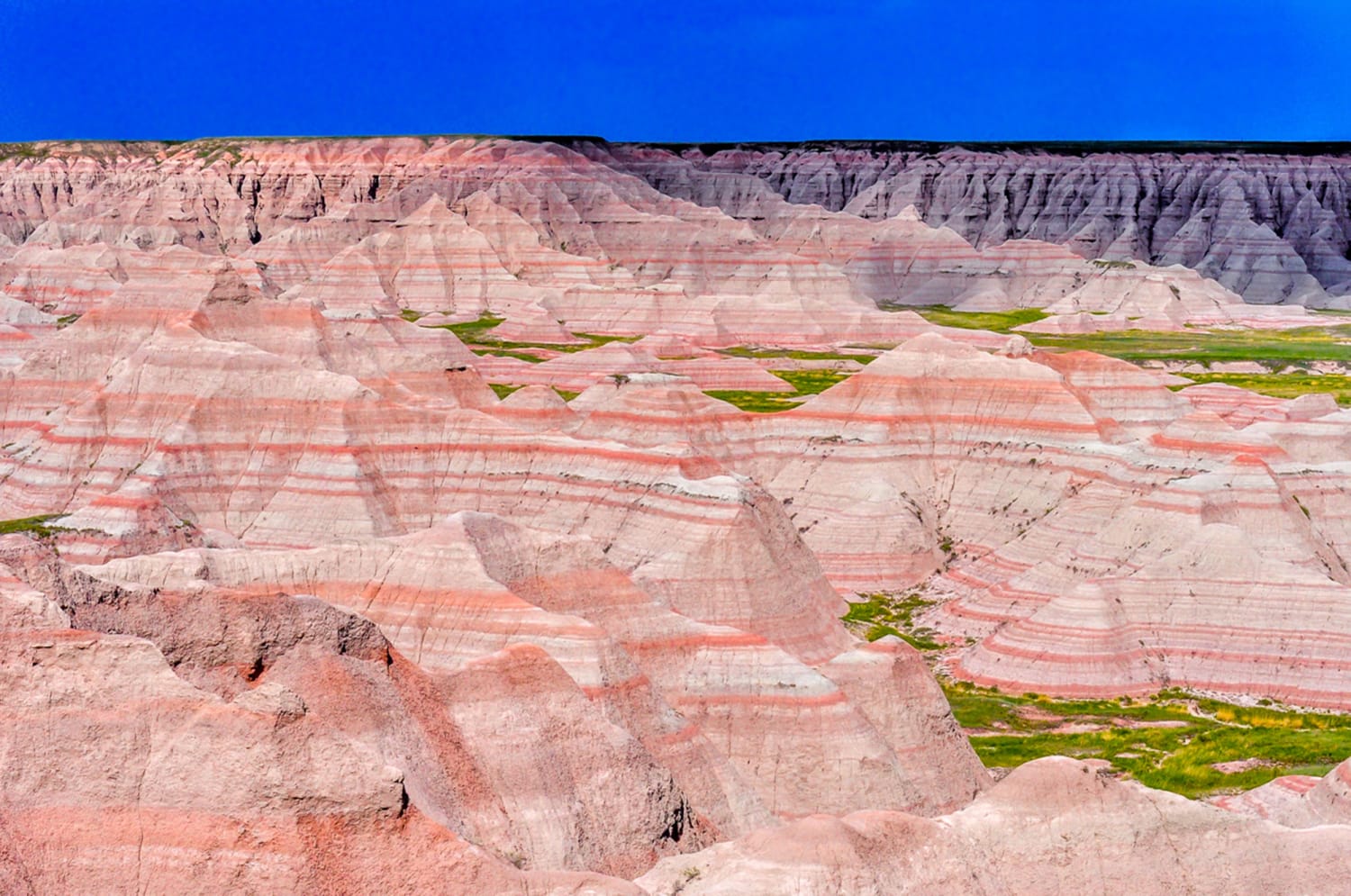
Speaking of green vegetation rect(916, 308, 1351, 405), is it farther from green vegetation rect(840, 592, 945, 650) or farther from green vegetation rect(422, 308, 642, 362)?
green vegetation rect(840, 592, 945, 650)

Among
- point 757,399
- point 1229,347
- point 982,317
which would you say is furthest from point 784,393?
point 982,317

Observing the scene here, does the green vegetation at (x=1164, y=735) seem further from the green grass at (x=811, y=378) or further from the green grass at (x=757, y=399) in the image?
the green grass at (x=811, y=378)

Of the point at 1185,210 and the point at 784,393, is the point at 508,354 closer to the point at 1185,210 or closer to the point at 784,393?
the point at 784,393

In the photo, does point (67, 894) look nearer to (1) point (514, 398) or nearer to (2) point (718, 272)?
(1) point (514, 398)

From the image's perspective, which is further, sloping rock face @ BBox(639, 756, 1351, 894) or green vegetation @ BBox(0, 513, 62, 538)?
green vegetation @ BBox(0, 513, 62, 538)

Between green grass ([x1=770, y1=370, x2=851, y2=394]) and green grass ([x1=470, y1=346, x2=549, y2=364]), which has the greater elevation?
green grass ([x1=470, y1=346, x2=549, y2=364])

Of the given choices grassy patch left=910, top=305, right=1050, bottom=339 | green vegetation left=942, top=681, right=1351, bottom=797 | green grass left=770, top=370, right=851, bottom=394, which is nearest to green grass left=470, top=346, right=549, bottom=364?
green grass left=770, top=370, right=851, bottom=394

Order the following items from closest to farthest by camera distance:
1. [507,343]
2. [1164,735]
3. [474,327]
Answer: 1. [1164,735]
2. [507,343]
3. [474,327]
